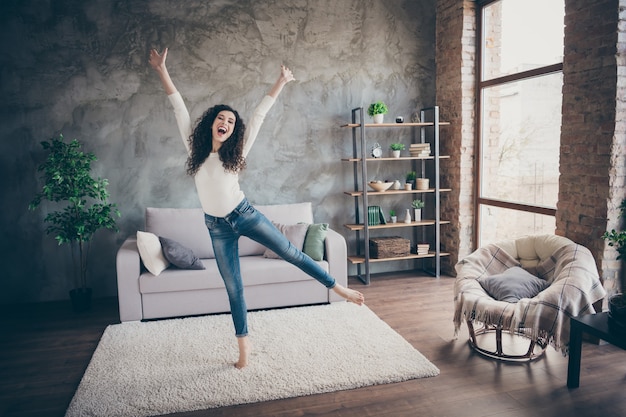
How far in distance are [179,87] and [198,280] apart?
2032 millimetres

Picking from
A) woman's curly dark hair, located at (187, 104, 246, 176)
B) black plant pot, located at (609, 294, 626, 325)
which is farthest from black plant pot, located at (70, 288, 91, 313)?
black plant pot, located at (609, 294, 626, 325)

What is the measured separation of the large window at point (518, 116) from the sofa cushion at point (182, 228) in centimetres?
292

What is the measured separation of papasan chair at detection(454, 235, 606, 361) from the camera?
291 cm

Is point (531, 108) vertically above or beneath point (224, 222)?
above

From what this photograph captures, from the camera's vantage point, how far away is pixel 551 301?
2.93m

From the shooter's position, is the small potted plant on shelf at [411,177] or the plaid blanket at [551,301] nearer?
the plaid blanket at [551,301]

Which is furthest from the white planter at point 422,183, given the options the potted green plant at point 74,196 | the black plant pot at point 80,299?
the black plant pot at point 80,299

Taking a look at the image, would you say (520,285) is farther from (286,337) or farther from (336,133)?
(336,133)

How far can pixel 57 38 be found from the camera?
14.8 ft

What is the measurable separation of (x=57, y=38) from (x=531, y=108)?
4477 mm

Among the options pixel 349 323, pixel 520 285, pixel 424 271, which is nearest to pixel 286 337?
pixel 349 323

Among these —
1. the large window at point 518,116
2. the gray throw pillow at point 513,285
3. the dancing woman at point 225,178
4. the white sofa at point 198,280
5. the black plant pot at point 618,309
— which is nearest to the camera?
the black plant pot at point 618,309

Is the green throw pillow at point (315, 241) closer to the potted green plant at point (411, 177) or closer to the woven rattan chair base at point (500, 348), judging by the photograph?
the potted green plant at point (411, 177)

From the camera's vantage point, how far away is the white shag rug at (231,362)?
2713 millimetres
